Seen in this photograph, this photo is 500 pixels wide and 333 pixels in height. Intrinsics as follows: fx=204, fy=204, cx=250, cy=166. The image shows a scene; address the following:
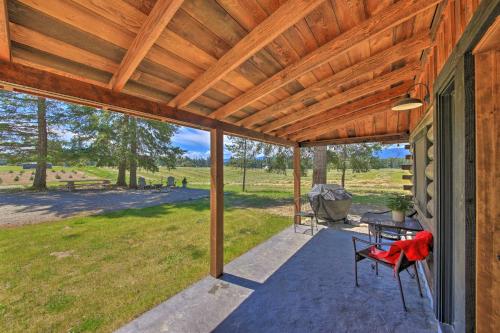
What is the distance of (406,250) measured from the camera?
7.70ft

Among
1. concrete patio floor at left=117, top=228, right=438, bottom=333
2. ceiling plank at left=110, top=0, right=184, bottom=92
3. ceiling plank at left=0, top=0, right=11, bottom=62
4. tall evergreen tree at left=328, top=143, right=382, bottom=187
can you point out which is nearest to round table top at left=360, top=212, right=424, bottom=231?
concrete patio floor at left=117, top=228, right=438, bottom=333

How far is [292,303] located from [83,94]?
3.25 metres

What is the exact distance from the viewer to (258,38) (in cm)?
161

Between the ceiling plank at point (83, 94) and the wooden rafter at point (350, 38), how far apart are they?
1.11 m

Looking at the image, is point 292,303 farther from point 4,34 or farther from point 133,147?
point 133,147

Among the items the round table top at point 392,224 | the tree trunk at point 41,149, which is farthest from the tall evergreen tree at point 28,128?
the round table top at point 392,224

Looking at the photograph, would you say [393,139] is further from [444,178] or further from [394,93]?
[444,178]

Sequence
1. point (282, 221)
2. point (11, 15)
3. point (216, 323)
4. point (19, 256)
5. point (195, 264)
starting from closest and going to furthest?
point (11, 15) → point (216, 323) → point (195, 264) → point (19, 256) → point (282, 221)

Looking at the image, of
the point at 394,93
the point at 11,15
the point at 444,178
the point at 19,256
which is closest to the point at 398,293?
the point at 444,178

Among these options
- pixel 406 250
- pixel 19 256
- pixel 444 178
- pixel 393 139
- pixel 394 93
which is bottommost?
pixel 19 256

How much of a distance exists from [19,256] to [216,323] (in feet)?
16.0

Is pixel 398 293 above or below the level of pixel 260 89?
below

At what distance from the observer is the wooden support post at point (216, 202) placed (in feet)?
10.7

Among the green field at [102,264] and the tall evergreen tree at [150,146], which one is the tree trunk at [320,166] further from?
the tall evergreen tree at [150,146]
